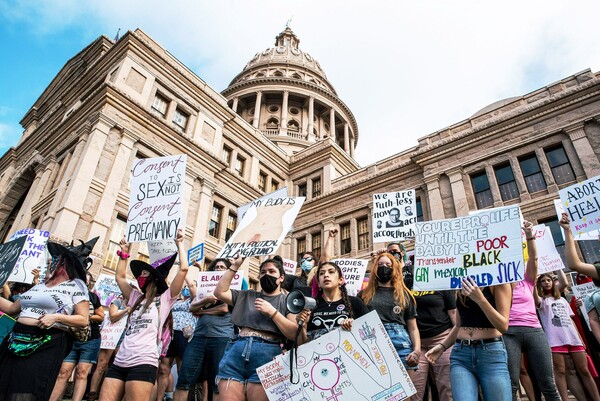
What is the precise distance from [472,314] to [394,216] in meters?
4.83

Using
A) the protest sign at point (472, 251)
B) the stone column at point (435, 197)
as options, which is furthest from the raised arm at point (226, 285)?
the stone column at point (435, 197)

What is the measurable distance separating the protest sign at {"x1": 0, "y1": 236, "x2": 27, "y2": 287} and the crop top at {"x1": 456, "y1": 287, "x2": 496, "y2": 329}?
7077mm

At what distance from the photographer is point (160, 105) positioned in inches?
858

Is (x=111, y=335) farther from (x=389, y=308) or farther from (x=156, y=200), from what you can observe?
(x=389, y=308)

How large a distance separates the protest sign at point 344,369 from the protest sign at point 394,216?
187 inches

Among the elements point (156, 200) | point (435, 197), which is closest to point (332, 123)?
point (435, 197)

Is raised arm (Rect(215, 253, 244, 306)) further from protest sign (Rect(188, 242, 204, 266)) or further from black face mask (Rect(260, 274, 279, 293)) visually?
protest sign (Rect(188, 242, 204, 266))

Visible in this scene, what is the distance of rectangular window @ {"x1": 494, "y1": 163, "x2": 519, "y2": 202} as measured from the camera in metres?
17.4

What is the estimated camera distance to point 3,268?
6715mm

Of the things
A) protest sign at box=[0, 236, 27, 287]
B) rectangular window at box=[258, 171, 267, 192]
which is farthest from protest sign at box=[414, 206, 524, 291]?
rectangular window at box=[258, 171, 267, 192]

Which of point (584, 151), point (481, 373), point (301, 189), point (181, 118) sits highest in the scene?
point (181, 118)

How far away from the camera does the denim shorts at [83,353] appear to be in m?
5.85

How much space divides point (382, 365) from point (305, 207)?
22265 millimetres

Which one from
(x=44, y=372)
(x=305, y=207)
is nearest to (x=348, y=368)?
(x=44, y=372)
